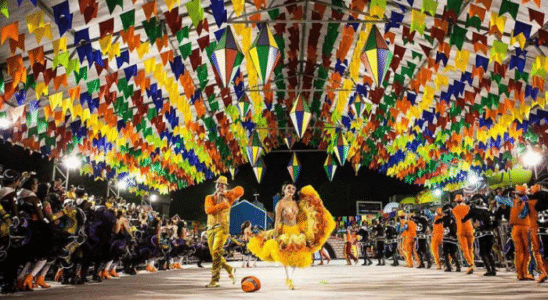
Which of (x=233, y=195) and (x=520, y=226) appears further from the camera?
(x=520, y=226)

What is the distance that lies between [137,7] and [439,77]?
17.8 ft

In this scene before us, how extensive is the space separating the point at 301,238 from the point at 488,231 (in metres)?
4.19

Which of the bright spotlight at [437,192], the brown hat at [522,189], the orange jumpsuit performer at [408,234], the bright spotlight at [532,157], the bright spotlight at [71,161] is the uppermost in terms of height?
the bright spotlight at [71,161]

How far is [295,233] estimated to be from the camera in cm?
517

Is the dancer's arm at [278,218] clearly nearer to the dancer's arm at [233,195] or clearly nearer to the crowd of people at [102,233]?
the crowd of people at [102,233]

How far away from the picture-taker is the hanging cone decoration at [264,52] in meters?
4.51

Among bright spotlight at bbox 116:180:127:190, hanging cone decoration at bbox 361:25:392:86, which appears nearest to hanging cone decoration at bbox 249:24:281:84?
hanging cone decoration at bbox 361:25:392:86

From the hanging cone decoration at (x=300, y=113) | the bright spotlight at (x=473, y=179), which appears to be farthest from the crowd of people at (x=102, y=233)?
the bright spotlight at (x=473, y=179)

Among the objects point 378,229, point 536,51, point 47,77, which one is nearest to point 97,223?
point 47,77

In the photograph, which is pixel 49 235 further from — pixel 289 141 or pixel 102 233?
pixel 289 141

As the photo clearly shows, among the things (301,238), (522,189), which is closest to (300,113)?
(301,238)

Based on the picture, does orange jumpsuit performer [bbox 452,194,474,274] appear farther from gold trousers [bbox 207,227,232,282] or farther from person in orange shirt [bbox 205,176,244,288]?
gold trousers [bbox 207,227,232,282]

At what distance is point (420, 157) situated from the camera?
15.1 meters

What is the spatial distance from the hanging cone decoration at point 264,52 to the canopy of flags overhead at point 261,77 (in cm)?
1
